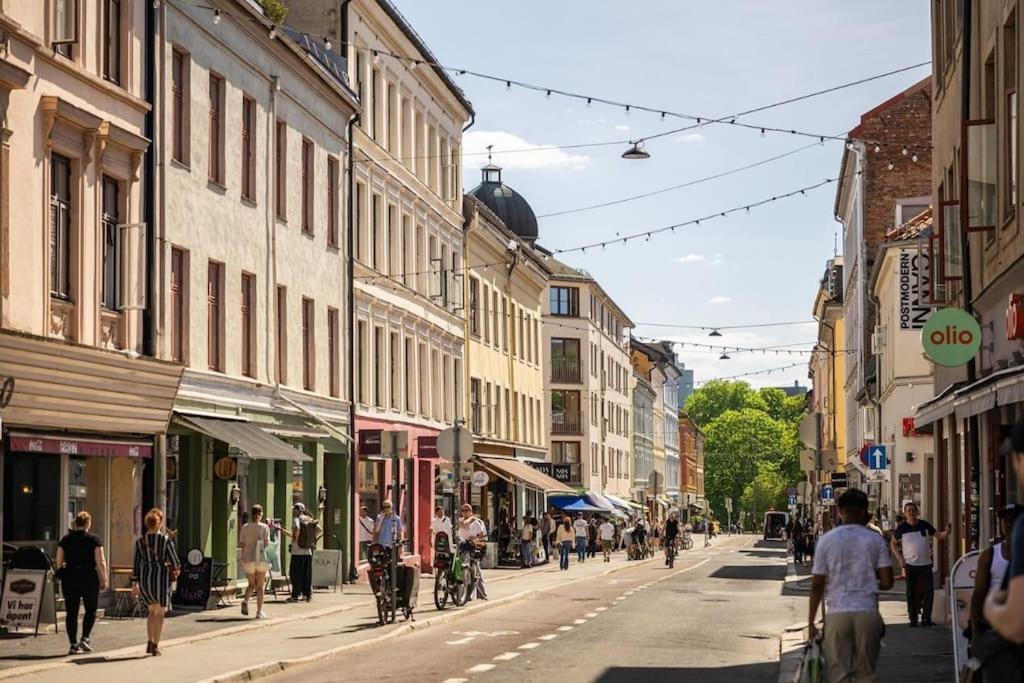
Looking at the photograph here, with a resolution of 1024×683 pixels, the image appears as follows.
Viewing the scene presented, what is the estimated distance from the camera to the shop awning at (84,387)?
866 inches

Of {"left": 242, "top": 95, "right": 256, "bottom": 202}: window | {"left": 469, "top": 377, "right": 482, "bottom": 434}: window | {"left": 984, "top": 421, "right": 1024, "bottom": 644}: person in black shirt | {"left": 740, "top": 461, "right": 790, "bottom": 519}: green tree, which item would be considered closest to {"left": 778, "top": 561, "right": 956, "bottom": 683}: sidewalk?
{"left": 984, "top": 421, "right": 1024, "bottom": 644}: person in black shirt

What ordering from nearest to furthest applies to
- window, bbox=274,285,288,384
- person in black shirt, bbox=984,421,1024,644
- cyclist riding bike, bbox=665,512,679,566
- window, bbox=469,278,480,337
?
1. person in black shirt, bbox=984,421,1024,644
2. window, bbox=274,285,288,384
3. cyclist riding bike, bbox=665,512,679,566
4. window, bbox=469,278,480,337

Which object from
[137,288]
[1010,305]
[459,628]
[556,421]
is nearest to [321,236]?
[137,288]

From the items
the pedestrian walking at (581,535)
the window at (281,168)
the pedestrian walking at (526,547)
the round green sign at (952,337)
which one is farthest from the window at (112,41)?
the pedestrian walking at (581,535)

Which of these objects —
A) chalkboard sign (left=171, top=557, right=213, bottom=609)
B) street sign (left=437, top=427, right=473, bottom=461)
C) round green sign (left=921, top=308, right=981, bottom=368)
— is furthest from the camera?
street sign (left=437, top=427, right=473, bottom=461)

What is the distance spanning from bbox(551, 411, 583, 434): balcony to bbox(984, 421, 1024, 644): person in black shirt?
8535cm

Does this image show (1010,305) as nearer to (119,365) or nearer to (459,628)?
(459,628)

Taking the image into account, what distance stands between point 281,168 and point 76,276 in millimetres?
10571

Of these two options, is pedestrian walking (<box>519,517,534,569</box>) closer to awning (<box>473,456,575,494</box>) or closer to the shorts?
awning (<box>473,456,575,494</box>)

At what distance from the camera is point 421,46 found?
46125 millimetres

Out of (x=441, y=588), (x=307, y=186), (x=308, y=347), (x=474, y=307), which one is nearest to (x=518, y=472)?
(x=474, y=307)

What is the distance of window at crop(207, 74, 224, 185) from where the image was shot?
30.3 meters

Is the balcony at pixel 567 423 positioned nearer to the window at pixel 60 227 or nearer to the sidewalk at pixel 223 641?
the sidewalk at pixel 223 641

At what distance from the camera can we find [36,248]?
2284 centimetres
